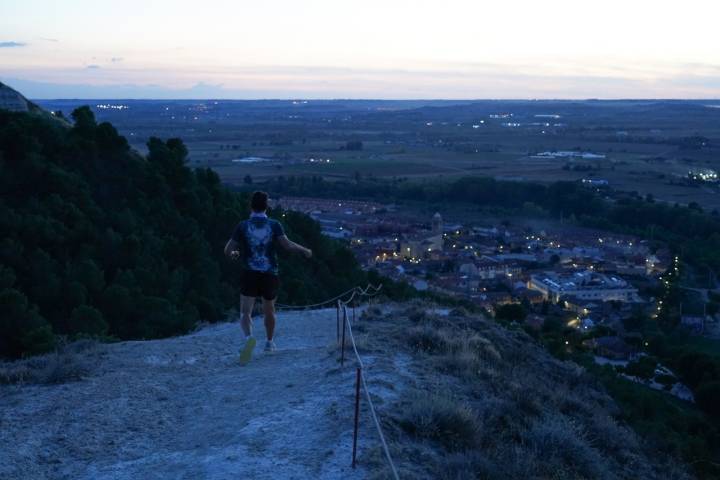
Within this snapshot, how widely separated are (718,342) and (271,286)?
29.7m

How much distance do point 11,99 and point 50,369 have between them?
22.9 m

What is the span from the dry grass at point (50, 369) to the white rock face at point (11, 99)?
20895mm

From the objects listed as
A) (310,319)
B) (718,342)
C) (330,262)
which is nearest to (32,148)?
(330,262)

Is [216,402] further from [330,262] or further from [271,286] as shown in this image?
[330,262]

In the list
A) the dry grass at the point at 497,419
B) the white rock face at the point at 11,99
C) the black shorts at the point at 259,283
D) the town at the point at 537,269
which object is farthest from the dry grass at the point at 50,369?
the white rock face at the point at 11,99

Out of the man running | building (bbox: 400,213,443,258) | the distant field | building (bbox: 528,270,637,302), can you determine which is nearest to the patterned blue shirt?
the man running

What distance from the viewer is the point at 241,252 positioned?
25.5ft

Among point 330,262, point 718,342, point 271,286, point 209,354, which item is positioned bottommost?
point 718,342

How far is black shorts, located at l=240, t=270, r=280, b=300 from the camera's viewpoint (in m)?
7.76

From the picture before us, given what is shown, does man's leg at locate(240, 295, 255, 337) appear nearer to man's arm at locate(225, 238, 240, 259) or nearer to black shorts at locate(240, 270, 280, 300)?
black shorts at locate(240, 270, 280, 300)

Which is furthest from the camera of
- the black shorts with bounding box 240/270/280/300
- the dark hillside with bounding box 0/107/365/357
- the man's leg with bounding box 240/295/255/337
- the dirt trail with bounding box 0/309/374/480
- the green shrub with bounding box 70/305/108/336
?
the dark hillside with bounding box 0/107/365/357

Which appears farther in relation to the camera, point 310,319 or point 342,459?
point 310,319

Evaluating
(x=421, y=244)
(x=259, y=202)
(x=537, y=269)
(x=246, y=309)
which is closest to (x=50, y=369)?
(x=246, y=309)

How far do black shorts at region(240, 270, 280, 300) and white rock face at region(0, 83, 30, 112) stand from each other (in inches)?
871
